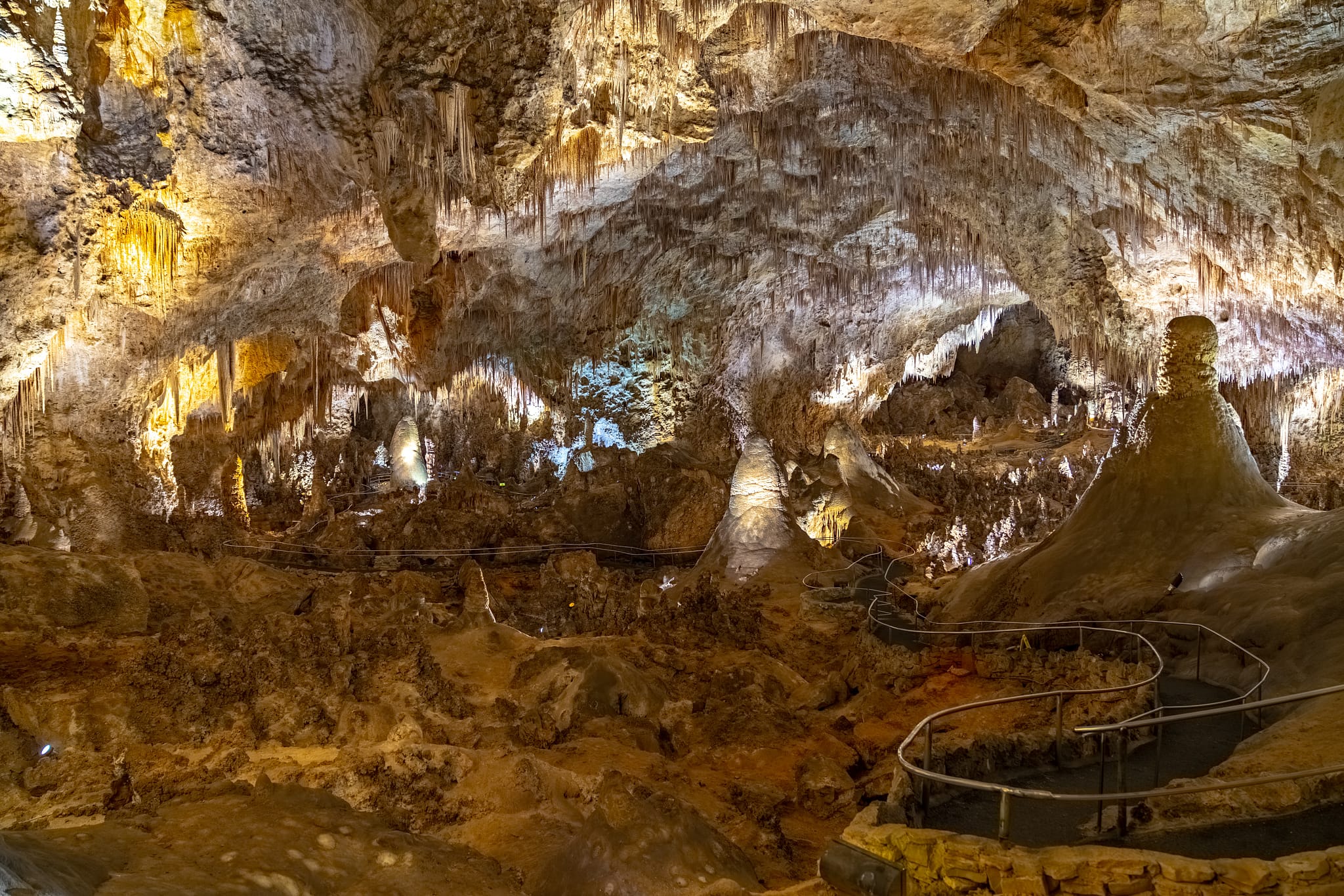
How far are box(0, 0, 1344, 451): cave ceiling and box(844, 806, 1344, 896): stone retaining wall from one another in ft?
27.4

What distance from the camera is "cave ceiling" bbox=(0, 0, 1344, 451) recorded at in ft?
31.5

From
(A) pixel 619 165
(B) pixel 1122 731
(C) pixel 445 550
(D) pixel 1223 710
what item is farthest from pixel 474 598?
(D) pixel 1223 710

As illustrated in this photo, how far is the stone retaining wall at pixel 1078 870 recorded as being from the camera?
12.2 feet

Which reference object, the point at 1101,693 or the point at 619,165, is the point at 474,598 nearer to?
the point at 619,165

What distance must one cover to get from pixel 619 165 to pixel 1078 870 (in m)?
11.9

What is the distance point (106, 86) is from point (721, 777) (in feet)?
30.5

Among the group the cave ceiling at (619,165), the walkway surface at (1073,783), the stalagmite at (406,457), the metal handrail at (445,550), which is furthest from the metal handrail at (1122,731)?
the stalagmite at (406,457)

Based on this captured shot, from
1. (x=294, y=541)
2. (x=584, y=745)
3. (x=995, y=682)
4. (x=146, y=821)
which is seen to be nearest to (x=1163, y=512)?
(x=995, y=682)

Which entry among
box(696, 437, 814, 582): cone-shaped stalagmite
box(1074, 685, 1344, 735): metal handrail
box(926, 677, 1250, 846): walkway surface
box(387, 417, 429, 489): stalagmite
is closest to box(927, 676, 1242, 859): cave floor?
box(926, 677, 1250, 846): walkway surface

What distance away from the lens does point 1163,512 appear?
10.5m

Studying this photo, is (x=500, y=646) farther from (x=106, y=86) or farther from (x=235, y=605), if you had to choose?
(x=106, y=86)

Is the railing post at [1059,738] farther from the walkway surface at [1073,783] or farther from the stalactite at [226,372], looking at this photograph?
the stalactite at [226,372]

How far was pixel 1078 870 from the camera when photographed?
4.09 meters

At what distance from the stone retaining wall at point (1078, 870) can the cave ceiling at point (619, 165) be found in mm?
8352
